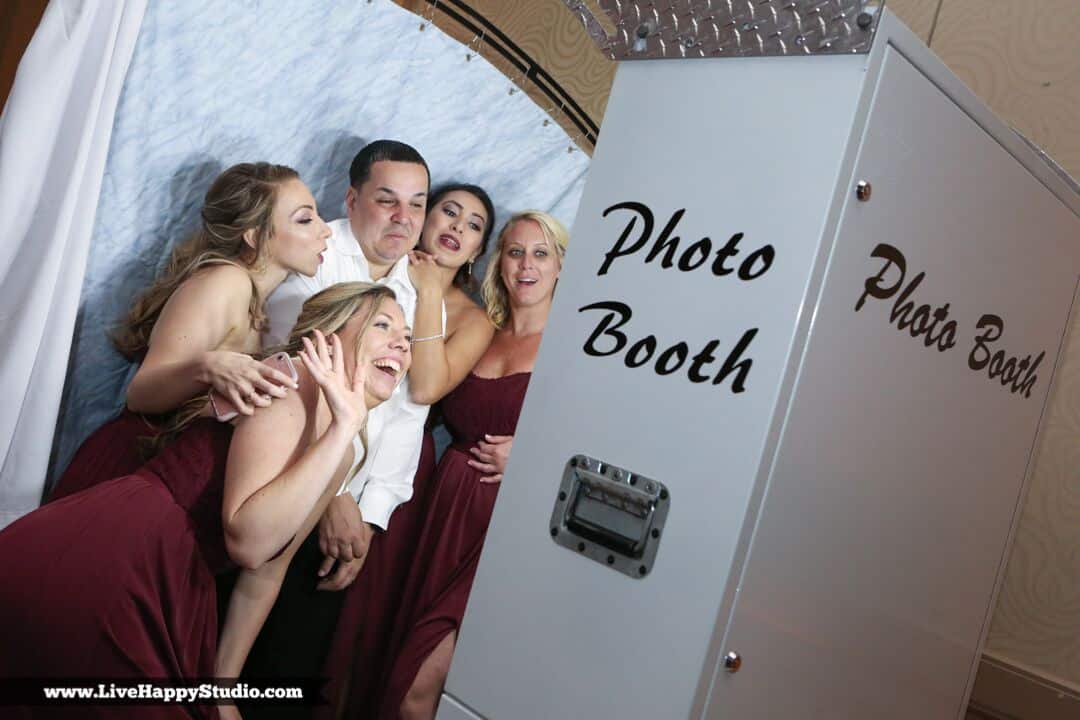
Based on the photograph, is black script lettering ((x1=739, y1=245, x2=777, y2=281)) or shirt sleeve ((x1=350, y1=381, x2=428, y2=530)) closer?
black script lettering ((x1=739, y1=245, x2=777, y2=281))

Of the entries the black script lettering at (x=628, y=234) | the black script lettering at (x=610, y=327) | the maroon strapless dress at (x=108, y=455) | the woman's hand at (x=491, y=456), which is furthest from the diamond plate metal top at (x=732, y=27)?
the maroon strapless dress at (x=108, y=455)

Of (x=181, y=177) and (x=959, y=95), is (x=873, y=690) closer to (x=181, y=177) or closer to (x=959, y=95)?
(x=959, y=95)

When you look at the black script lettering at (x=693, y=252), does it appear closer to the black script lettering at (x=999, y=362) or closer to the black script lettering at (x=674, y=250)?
the black script lettering at (x=674, y=250)

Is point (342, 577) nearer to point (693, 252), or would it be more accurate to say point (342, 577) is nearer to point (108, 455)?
point (108, 455)

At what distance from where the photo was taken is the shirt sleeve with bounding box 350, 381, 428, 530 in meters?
2.01

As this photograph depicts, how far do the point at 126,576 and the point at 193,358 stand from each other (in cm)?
40

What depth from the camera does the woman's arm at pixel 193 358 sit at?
174 centimetres

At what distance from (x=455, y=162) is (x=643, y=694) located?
1.27 meters

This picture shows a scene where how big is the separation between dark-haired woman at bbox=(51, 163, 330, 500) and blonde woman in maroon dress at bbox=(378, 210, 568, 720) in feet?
1.64

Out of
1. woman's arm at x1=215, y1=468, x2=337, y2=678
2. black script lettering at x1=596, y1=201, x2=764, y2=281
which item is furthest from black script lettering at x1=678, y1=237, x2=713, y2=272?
woman's arm at x1=215, y1=468, x2=337, y2=678

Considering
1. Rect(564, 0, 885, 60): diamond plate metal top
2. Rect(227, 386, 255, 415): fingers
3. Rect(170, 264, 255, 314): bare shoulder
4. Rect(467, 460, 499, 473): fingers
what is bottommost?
Rect(467, 460, 499, 473): fingers

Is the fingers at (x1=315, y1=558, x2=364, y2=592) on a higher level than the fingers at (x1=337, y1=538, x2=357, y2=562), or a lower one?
lower

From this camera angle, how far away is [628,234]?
1.40 meters

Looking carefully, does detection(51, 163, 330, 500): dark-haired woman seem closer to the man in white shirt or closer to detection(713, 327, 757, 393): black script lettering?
the man in white shirt
